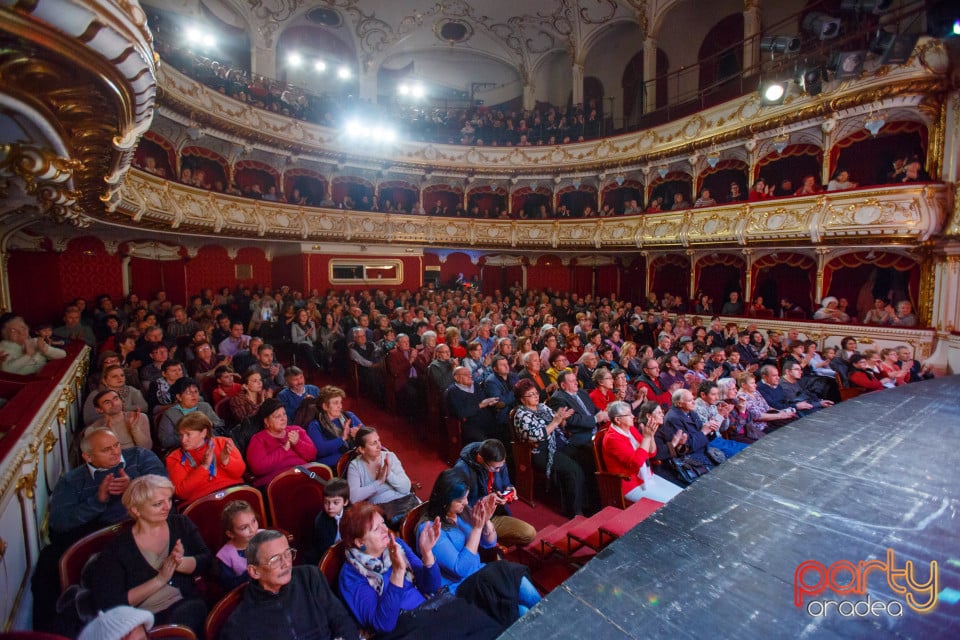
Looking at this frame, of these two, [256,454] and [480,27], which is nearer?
[256,454]

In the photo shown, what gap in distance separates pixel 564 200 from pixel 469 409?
1444cm

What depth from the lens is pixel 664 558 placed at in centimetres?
121

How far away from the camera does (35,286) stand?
7.71 metres

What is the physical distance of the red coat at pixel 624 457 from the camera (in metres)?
3.19

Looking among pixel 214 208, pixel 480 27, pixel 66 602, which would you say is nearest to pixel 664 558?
pixel 66 602

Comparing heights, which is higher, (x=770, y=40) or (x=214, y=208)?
(x=770, y=40)

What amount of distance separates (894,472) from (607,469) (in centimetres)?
189

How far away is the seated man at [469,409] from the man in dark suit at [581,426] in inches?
25.2

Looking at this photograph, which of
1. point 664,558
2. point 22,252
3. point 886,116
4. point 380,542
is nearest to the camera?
point 664,558

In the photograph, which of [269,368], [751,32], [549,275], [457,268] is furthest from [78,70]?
[549,275]

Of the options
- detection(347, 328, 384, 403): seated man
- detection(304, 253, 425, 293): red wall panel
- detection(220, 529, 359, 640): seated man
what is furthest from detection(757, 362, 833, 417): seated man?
detection(304, 253, 425, 293): red wall panel

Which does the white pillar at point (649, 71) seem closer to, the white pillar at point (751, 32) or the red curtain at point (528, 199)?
the white pillar at point (751, 32)

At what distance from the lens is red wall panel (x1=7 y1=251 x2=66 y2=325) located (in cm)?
737

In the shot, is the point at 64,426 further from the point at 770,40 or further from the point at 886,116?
the point at 886,116
